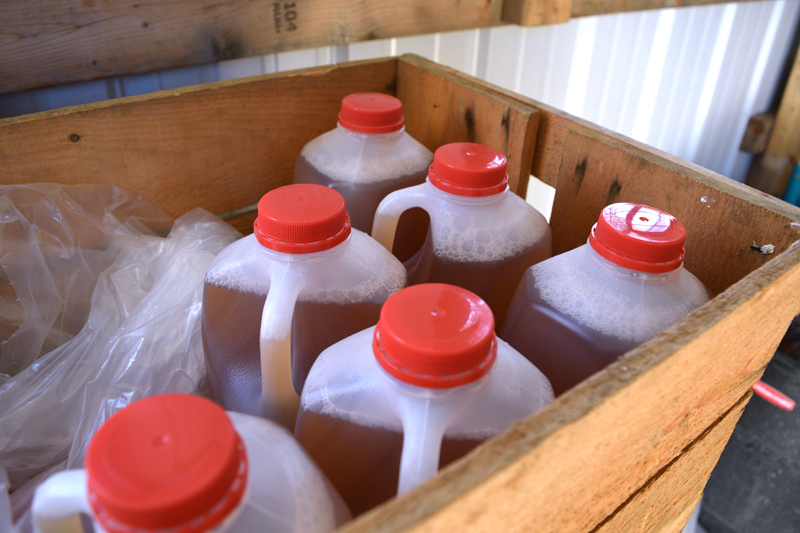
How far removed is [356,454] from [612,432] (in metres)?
0.19

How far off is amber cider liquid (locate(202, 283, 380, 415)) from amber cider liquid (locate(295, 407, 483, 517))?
10 cm

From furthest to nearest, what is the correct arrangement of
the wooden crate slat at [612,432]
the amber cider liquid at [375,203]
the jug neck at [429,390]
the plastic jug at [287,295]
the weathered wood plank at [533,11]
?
the weathered wood plank at [533,11], the amber cider liquid at [375,203], the plastic jug at [287,295], the jug neck at [429,390], the wooden crate slat at [612,432]

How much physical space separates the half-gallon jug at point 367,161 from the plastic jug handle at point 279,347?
0.25 meters

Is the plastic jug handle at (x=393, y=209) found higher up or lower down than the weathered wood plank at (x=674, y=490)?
higher up

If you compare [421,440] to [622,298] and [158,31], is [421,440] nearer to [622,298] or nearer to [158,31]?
[622,298]

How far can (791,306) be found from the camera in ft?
1.66

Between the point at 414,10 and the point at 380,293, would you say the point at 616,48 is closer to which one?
the point at 414,10

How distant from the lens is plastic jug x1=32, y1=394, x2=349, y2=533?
28 centimetres

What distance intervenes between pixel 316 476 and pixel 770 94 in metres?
3.24

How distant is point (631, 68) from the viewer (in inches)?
76.4

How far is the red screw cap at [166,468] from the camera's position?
28 centimetres

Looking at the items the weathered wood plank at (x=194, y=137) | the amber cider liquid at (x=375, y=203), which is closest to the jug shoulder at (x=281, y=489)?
the amber cider liquid at (x=375, y=203)

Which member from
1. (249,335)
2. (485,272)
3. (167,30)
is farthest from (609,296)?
(167,30)

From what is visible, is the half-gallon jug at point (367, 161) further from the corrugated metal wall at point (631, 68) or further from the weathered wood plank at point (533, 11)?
the weathered wood plank at point (533, 11)
